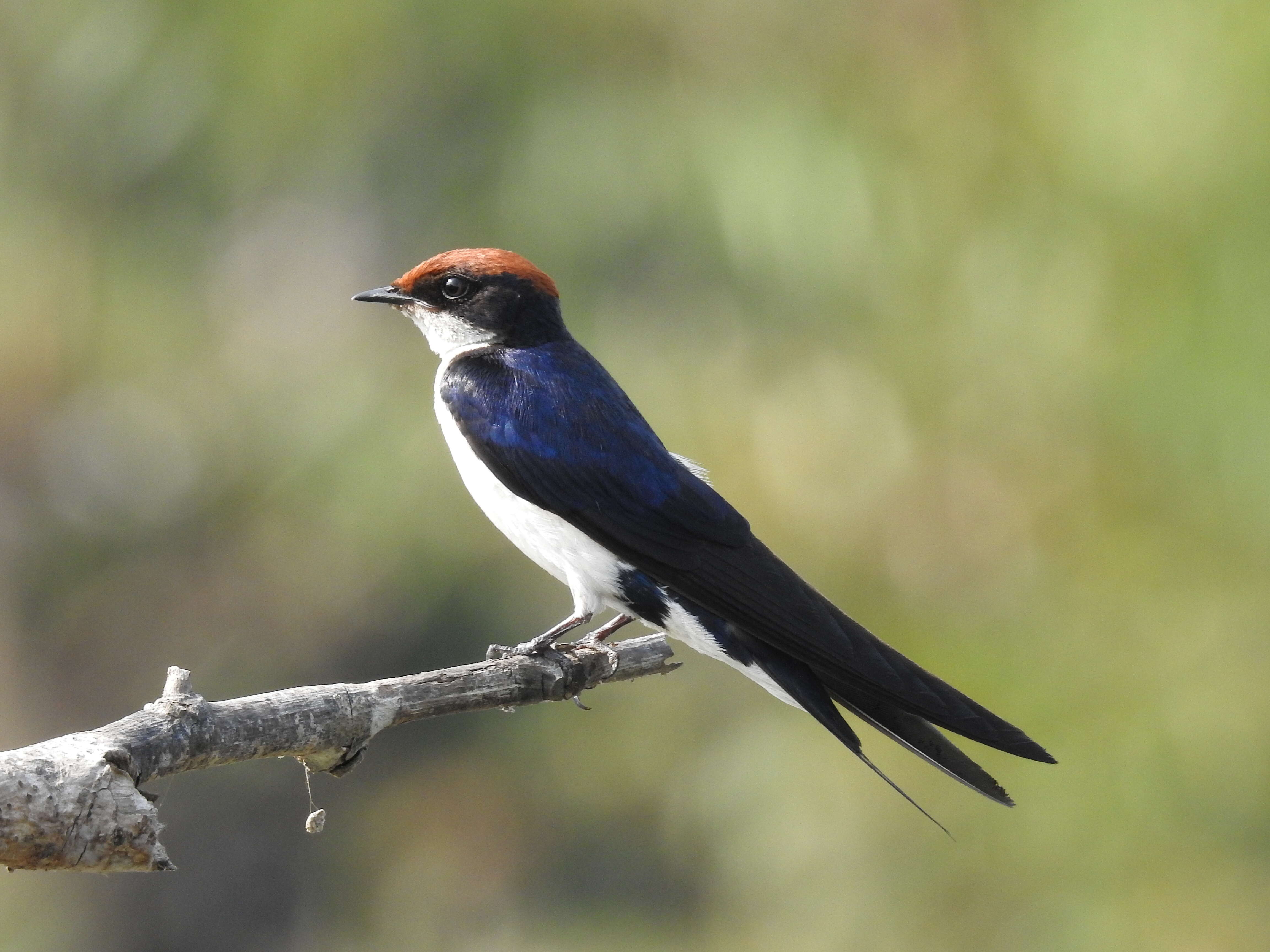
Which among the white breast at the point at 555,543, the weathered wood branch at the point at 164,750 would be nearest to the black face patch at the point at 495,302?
the white breast at the point at 555,543

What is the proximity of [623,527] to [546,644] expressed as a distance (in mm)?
205

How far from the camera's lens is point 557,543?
6.25 feet

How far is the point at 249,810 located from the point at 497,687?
3984mm

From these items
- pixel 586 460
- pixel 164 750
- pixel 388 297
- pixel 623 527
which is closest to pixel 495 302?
pixel 388 297

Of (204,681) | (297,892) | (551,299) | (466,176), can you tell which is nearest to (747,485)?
(551,299)

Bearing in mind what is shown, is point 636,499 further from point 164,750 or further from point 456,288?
point 164,750

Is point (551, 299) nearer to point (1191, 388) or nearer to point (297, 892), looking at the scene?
point (1191, 388)

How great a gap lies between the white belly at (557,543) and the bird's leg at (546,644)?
1 centimetres

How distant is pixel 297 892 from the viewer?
209 inches

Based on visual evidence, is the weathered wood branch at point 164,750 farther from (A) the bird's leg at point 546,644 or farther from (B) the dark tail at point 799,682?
(B) the dark tail at point 799,682

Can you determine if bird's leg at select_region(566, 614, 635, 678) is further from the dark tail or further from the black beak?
the black beak

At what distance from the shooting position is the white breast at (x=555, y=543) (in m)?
1.90

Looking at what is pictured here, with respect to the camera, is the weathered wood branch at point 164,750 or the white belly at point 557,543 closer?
the weathered wood branch at point 164,750

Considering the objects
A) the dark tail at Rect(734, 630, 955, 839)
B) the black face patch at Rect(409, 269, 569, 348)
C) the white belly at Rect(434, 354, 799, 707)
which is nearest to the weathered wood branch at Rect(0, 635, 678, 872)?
the white belly at Rect(434, 354, 799, 707)
